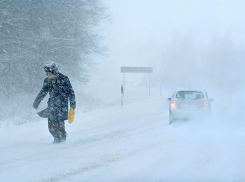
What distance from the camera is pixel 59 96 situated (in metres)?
6.91

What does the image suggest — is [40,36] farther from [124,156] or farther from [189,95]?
[124,156]

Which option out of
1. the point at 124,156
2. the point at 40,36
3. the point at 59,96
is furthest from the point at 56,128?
the point at 40,36

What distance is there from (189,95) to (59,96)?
236 inches

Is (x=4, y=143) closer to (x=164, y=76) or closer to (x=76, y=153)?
(x=76, y=153)

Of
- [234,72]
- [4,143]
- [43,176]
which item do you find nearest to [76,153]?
[43,176]

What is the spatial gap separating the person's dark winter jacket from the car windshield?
218 inches

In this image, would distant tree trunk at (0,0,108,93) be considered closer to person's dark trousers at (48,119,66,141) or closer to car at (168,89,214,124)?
car at (168,89,214,124)

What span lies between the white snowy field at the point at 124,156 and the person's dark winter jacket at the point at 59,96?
71 centimetres

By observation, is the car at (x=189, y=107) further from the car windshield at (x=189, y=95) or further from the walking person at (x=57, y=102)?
the walking person at (x=57, y=102)

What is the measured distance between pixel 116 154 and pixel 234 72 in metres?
66.8

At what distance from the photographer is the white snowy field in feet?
14.0

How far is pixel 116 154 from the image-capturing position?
221 inches

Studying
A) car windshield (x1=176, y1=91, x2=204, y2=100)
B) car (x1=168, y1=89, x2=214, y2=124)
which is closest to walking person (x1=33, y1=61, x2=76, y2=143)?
car (x1=168, y1=89, x2=214, y2=124)

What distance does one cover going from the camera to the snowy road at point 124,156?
4.27m
